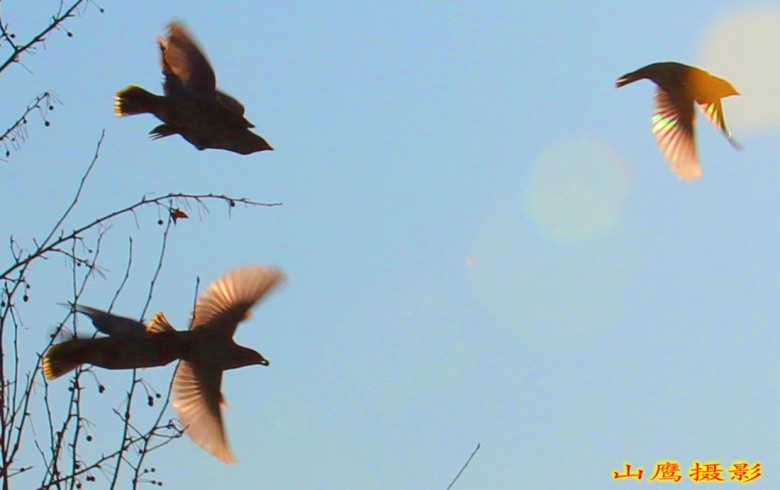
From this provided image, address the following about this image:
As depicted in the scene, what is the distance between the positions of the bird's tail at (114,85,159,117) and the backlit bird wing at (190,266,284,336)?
3.09ft

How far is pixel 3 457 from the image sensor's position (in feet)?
12.8

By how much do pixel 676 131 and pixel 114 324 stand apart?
4.39m

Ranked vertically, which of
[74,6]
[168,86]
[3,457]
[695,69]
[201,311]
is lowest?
[3,457]

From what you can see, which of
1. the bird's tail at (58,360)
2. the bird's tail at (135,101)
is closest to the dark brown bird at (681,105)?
the bird's tail at (135,101)

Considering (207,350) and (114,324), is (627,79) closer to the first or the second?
(207,350)

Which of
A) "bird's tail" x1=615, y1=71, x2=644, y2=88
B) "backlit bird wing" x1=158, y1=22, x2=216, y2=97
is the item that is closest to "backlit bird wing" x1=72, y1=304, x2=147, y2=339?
"backlit bird wing" x1=158, y1=22, x2=216, y2=97

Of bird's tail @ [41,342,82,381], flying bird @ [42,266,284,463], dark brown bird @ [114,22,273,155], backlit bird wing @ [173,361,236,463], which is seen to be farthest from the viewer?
backlit bird wing @ [173,361,236,463]

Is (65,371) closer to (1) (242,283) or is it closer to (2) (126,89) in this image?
(1) (242,283)

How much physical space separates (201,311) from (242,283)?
25 centimetres

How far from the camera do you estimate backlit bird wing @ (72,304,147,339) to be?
514 centimetres

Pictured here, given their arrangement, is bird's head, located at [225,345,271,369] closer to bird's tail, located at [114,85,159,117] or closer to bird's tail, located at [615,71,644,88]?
bird's tail, located at [114,85,159,117]

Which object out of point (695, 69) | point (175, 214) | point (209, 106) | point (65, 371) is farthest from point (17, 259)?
point (695, 69)

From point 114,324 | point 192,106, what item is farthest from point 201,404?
point 192,106

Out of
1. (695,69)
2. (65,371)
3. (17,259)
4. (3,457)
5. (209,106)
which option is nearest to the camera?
(3,457)
